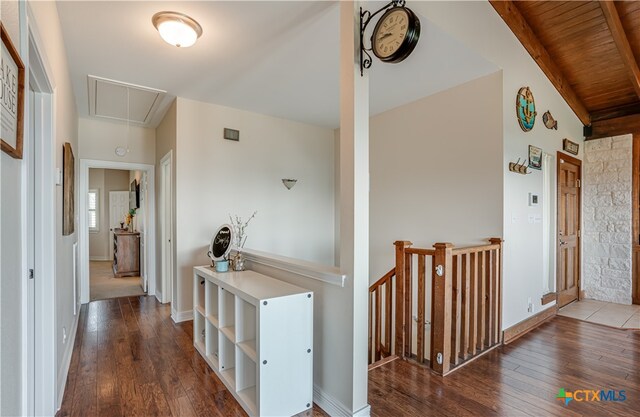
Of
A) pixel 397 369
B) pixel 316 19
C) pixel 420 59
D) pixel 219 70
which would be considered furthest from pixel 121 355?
pixel 420 59

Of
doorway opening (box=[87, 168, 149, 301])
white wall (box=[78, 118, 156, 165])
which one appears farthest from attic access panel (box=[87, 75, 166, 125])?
doorway opening (box=[87, 168, 149, 301])

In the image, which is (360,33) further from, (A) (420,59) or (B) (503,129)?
(B) (503,129)

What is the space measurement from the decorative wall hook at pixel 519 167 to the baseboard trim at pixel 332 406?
2579 mm

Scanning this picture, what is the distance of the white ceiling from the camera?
2232mm

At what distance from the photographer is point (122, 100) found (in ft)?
12.5

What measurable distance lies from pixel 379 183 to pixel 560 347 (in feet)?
8.50

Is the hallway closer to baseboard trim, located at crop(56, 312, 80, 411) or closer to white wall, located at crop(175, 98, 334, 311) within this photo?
white wall, located at crop(175, 98, 334, 311)

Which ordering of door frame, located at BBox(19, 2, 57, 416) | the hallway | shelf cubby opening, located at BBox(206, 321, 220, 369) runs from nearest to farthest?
door frame, located at BBox(19, 2, 57, 416), shelf cubby opening, located at BBox(206, 321, 220, 369), the hallway

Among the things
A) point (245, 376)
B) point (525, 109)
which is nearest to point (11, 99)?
point (245, 376)

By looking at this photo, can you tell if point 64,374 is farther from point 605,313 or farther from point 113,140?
point 605,313

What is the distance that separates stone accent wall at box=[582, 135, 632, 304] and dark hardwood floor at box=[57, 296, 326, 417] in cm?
502

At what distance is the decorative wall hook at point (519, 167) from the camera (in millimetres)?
3180

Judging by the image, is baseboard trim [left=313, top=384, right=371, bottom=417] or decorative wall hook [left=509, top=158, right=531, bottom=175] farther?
decorative wall hook [left=509, top=158, right=531, bottom=175]

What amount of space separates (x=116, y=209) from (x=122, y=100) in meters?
5.51
